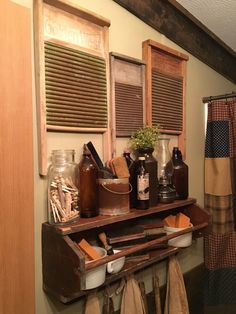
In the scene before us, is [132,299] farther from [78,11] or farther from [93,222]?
[78,11]

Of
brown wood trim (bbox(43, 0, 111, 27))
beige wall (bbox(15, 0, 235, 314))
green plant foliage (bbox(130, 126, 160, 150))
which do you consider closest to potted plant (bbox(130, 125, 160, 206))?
green plant foliage (bbox(130, 126, 160, 150))

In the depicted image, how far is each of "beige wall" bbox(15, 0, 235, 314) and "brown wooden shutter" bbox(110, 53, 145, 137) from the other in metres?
0.07

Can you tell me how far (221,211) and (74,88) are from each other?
140 cm

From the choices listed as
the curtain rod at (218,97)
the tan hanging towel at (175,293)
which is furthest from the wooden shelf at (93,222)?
the curtain rod at (218,97)

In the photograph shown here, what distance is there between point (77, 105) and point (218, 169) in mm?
1234

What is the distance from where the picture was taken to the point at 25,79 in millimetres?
991

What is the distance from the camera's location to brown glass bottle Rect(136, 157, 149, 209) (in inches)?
54.2

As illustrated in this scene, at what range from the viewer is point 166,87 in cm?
176

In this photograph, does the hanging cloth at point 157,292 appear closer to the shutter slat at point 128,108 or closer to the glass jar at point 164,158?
the glass jar at point 164,158

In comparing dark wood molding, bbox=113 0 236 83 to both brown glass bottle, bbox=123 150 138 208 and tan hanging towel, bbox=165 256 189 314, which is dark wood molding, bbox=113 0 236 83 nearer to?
brown glass bottle, bbox=123 150 138 208

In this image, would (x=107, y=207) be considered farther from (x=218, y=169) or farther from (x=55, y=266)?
(x=218, y=169)

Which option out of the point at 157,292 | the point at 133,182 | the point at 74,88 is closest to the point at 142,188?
the point at 133,182

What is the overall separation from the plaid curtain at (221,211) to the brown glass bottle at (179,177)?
0.47 metres

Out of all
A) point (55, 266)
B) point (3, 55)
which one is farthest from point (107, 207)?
point (3, 55)
